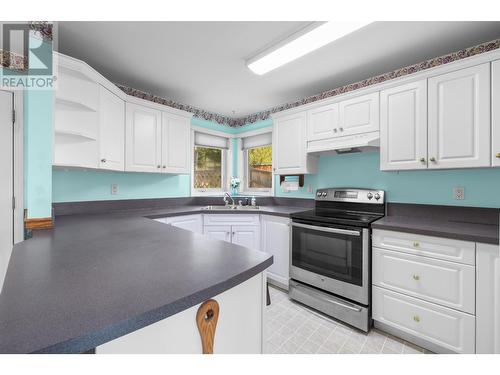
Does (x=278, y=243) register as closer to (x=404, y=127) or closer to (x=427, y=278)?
(x=427, y=278)

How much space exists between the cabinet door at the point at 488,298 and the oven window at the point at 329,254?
71 cm

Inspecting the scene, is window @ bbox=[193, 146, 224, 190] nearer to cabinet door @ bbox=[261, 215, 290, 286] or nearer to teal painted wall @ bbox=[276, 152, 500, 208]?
cabinet door @ bbox=[261, 215, 290, 286]

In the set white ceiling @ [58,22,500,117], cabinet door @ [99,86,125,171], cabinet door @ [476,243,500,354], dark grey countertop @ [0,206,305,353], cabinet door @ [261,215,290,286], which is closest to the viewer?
dark grey countertop @ [0,206,305,353]

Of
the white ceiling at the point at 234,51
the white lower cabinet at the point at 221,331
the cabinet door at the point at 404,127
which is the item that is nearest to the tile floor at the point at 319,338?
the white lower cabinet at the point at 221,331

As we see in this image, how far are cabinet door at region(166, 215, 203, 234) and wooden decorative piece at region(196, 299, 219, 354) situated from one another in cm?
191

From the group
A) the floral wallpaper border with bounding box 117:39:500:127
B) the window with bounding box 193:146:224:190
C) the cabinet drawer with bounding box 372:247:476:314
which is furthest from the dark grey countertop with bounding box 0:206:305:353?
the window with bounding box 193:146:224:190

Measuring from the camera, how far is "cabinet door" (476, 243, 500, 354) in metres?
1.39

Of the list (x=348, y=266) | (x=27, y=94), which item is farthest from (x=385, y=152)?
(x=27, y=94)

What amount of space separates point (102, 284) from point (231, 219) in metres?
2.11
